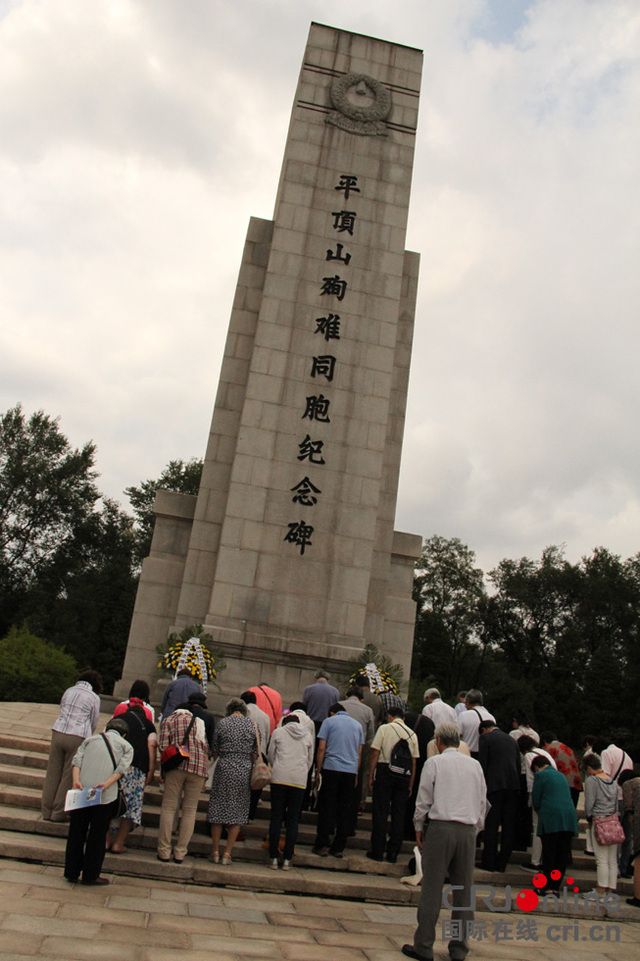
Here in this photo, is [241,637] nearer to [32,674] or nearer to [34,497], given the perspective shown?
[32,674]

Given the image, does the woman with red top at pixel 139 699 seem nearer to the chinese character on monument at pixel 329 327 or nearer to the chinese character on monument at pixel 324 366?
the chinese character on monument at pixel 324 366

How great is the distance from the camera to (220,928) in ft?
18.7

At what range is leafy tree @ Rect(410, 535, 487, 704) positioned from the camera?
1966 inches

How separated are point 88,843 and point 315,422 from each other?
1014 cm

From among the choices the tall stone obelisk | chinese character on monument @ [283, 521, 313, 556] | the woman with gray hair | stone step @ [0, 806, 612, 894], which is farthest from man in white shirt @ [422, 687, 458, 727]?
chinese character on monument @ [283, 521, 313, 556]

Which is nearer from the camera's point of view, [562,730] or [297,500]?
[297,500]

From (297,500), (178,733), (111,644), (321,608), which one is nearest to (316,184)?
(297,500)

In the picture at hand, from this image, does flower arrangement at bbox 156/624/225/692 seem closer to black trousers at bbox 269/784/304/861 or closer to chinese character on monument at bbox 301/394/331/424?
chinese character on monument at bbox 301/394/331/424

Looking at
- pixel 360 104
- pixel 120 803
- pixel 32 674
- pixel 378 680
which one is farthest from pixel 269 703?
pixel 32 674

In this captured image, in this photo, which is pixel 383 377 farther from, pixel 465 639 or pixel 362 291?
pixel 465 639

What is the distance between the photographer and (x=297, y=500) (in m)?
15.0

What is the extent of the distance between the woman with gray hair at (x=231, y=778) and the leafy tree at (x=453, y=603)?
43048 millimetres

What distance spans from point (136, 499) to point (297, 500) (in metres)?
35.5

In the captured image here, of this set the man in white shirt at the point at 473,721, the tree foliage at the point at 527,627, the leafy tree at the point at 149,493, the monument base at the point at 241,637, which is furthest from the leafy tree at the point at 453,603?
the man in white shirt at the point at 473,721
